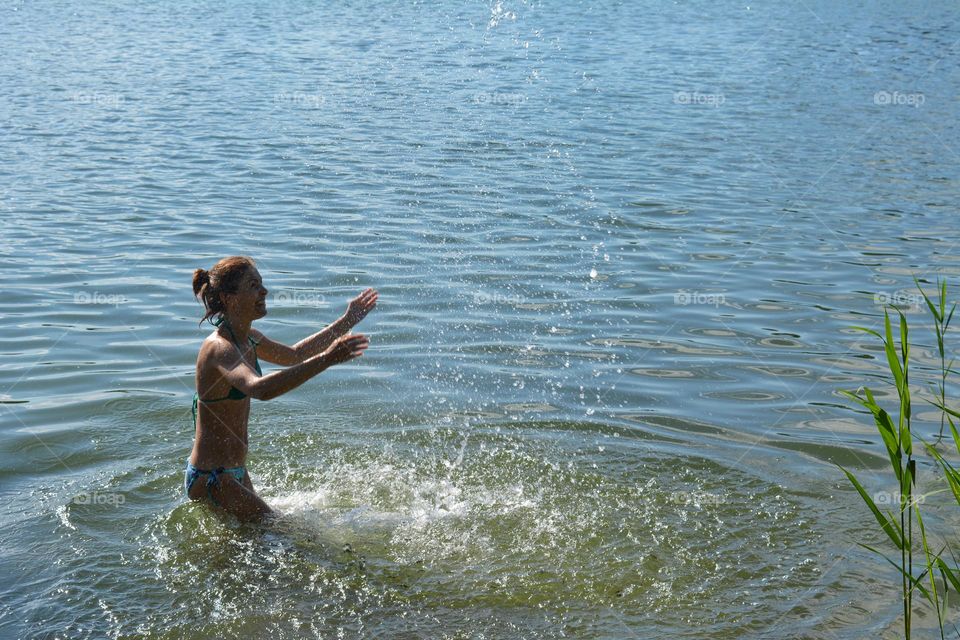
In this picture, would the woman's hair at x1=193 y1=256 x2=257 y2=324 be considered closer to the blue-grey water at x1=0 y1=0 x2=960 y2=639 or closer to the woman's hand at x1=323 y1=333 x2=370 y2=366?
the woman's hand at x1=323 y1=333 x2=370 y2=366

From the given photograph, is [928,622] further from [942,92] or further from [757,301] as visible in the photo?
[942,92]

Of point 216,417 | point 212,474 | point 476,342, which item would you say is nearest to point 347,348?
point 216,417

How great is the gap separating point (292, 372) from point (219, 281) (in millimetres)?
861

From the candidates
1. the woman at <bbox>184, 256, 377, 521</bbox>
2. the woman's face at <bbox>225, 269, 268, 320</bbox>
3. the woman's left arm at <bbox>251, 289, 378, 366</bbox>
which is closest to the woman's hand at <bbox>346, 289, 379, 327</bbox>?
the woman's left arm at <bbox>251, 289, 378, 366</bbox>

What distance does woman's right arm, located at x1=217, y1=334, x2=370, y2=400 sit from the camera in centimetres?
482

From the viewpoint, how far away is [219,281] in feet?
18.2

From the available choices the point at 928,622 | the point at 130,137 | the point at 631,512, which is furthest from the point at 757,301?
the point at 130,137

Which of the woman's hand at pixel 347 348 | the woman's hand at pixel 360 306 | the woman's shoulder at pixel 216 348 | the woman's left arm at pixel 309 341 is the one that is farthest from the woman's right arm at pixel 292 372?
the woman's hand at pixel 360 306

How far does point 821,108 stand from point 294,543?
13.8m

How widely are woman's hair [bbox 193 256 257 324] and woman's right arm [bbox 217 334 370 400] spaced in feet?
1.18

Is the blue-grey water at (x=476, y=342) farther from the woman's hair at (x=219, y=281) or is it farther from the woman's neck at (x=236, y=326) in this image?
the woman's hair at (x=219, y=281)

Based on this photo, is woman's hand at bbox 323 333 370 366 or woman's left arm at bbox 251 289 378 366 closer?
woman's hand at bbox 323 333 370 366

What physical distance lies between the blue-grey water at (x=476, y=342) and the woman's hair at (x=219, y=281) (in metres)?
1.23

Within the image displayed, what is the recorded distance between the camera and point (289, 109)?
56.2 ft
